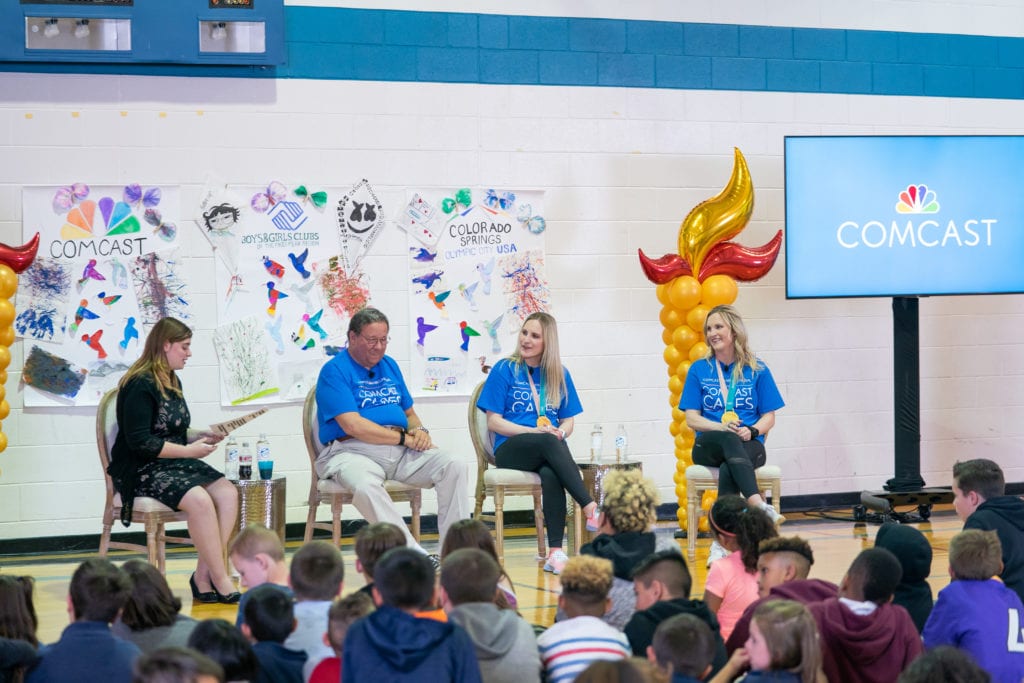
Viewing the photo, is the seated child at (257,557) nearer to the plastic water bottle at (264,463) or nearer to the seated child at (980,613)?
the seated child at (980,613)

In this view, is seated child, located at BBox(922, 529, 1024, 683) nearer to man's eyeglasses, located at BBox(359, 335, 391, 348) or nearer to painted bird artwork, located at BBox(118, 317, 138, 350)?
man's eyeglasses, located at BBox(359, 335, 391, 348)

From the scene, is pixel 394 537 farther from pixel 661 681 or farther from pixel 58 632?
pixel 58 632

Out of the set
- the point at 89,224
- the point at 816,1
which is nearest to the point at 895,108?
the point at 816,1

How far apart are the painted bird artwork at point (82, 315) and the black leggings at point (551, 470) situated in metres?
2.18

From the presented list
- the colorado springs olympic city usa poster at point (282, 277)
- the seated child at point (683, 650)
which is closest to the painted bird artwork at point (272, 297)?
the colorado springs olympic city usa poster at point (282, 277)

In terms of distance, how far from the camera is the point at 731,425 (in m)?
5.91

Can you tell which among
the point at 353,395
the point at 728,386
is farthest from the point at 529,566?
the point at 728,386

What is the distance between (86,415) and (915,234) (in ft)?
14.4

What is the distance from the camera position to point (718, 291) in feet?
21.0

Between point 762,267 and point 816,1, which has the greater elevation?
point 816,1

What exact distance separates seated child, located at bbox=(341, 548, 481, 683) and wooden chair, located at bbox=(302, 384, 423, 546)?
266 centimetres

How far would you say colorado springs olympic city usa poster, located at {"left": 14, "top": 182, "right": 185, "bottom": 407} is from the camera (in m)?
6.12

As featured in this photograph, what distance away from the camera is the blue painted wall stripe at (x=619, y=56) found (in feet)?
21.5

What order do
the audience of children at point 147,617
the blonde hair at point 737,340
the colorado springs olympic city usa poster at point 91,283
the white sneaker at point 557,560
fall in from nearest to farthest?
the audience of children at point 147,617
the white sneaker at point 557,560
the blonde hair at point 737,340
the colorado springs olympic city usa poster at point 91,283
